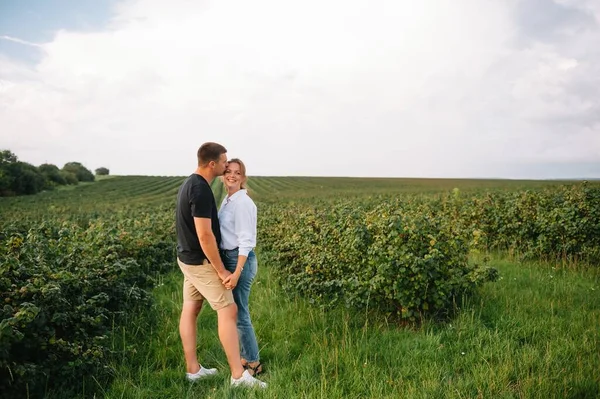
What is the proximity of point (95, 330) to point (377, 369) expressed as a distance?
284cm

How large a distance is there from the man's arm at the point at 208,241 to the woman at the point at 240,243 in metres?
0.20

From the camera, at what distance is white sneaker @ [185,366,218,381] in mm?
3939

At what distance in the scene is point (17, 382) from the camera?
327 cm

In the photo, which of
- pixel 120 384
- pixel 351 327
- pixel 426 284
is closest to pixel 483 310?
pixel 426 284

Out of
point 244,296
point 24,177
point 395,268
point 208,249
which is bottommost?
point 244,296

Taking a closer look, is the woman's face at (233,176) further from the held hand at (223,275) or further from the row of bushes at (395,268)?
the row of bushes at (395,268)

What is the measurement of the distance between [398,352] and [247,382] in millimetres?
1606

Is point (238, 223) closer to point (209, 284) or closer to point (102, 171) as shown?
point (209, 284)

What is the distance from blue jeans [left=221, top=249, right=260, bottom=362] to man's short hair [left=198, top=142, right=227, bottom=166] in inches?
33.8

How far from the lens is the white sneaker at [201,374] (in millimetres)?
3939

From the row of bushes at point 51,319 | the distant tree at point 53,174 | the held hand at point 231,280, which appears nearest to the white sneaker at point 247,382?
the held hand at point 231,280

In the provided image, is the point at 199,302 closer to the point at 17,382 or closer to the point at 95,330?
the point at 95,330

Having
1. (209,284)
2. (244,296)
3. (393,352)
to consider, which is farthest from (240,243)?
(393,352)

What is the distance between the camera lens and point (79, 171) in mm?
77312
